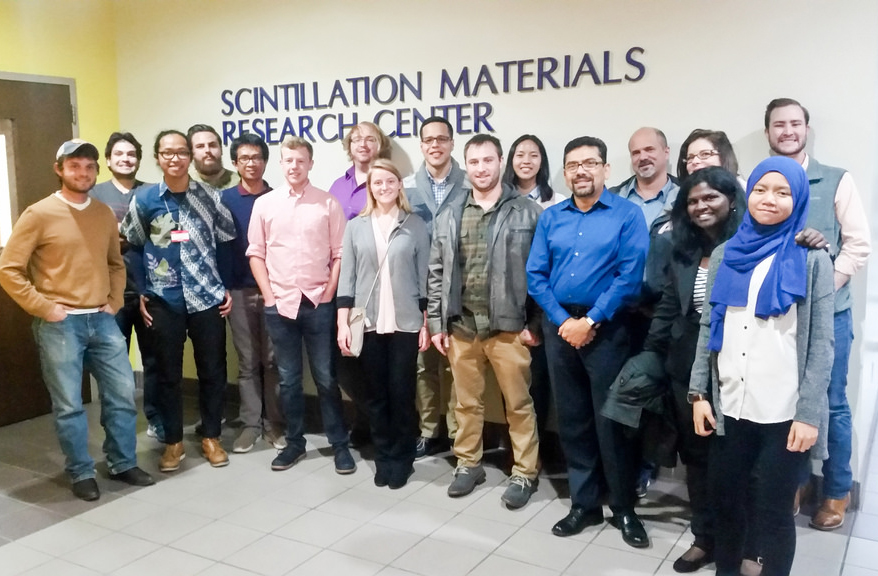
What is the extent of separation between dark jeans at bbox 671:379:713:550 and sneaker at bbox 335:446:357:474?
172cm

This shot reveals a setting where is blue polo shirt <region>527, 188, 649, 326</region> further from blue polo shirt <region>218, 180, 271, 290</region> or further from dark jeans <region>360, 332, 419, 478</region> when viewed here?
blue polo shirt <region>218, 180, 271, 290</region>

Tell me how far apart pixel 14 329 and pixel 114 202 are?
1372 millimetres

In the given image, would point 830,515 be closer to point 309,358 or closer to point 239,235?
point 309,358

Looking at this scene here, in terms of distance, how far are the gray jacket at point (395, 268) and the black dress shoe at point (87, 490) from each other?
1.48 metres

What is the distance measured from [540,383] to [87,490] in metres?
2.27

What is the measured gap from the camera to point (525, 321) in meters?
3.35

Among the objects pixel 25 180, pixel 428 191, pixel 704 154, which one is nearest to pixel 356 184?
pixel 428 191

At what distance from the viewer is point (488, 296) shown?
3354 millimetres

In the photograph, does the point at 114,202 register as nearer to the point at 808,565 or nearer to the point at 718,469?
the point at 718,469

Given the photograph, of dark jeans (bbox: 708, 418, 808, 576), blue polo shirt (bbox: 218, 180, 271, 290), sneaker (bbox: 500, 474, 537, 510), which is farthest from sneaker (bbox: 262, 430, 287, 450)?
dark jeans (bbox: 708, 418, 808, 576)

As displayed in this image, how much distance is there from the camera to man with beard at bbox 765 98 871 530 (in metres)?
3.01

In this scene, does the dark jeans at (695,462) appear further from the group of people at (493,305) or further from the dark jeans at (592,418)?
the dark jeans at (592,418)

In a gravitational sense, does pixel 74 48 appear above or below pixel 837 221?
above

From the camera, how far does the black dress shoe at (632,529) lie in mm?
2977
